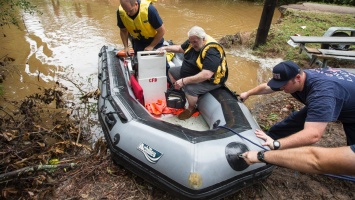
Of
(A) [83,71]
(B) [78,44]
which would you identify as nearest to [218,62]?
(A) [83,71]

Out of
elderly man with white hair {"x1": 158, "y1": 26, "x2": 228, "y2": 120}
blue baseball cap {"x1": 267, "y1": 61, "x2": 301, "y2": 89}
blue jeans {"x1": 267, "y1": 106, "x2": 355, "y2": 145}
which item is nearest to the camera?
blue baseball cap {"x1": 267, "y1": 61, "x2": 301, "y2": 89}

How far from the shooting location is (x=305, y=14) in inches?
345

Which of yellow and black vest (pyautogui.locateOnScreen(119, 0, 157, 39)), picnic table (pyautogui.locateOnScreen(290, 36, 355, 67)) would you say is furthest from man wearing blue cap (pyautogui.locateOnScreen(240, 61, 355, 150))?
picnic table (pyautogui.locateOnScreen(290, 36, 355, 67))

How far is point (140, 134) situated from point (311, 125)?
1443 millimetres

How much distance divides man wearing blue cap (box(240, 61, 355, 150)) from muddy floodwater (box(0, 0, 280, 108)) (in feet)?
8.20

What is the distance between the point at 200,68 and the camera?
299 cm

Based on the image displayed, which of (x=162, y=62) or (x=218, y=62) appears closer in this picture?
(x=218, y=62)

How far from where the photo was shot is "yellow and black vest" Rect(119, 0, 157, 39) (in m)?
3.32

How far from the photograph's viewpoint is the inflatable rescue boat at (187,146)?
2.08 metres

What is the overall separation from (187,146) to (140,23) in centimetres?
197

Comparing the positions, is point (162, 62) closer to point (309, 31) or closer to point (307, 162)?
point (307, 162)

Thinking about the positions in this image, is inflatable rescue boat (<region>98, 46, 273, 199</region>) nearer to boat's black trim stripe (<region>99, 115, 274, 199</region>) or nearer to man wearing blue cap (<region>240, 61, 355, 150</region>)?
boat's black trim stripe (<region>99, 115, 274, 199</region>)

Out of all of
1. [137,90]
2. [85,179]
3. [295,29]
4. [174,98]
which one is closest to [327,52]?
[295,29]

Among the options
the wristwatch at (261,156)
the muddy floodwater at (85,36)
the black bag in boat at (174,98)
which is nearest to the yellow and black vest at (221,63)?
the black bag in boat at (174,98)
